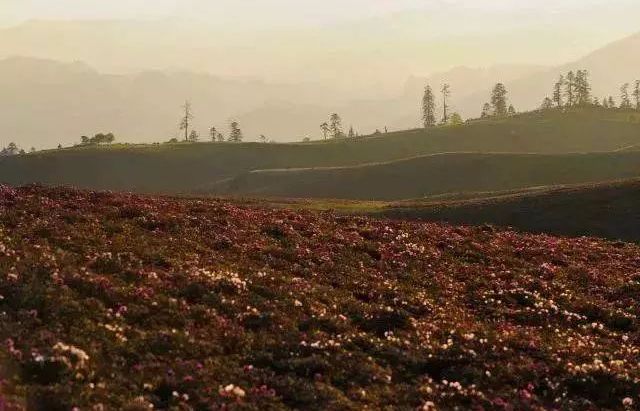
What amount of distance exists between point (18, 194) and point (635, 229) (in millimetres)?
47205

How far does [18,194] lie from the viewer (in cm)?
3600

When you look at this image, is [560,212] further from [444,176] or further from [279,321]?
[444,176]

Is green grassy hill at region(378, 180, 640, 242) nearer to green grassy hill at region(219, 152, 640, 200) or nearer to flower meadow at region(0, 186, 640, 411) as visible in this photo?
flower meadow at region(0, 186, 640, 411)

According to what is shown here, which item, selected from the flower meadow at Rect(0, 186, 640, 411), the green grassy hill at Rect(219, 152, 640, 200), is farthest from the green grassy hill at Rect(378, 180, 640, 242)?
the green grassy hill at Rect(219, 152, 640, 200)

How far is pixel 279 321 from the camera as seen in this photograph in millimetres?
22141

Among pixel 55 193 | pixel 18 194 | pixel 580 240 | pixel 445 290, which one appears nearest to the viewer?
pixel 445 290

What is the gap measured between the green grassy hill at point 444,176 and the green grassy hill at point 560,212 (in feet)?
205

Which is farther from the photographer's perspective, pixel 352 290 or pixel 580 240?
pixel 580 240

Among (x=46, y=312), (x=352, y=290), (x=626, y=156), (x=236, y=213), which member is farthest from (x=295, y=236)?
(x=626, y=156)

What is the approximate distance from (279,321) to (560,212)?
4493 centimetres

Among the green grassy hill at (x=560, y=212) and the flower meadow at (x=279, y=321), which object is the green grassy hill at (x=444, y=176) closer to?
the green grassy hill at (x=560, y=212)

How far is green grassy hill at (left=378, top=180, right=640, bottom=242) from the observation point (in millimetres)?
55094

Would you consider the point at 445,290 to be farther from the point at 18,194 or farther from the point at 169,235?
the point at 18,194

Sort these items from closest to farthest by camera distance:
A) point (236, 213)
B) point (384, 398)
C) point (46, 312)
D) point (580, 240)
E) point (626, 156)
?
point (384, 398) < point (46, 312) < point (236, 213) < point (580, 240) < point (626, 156)
